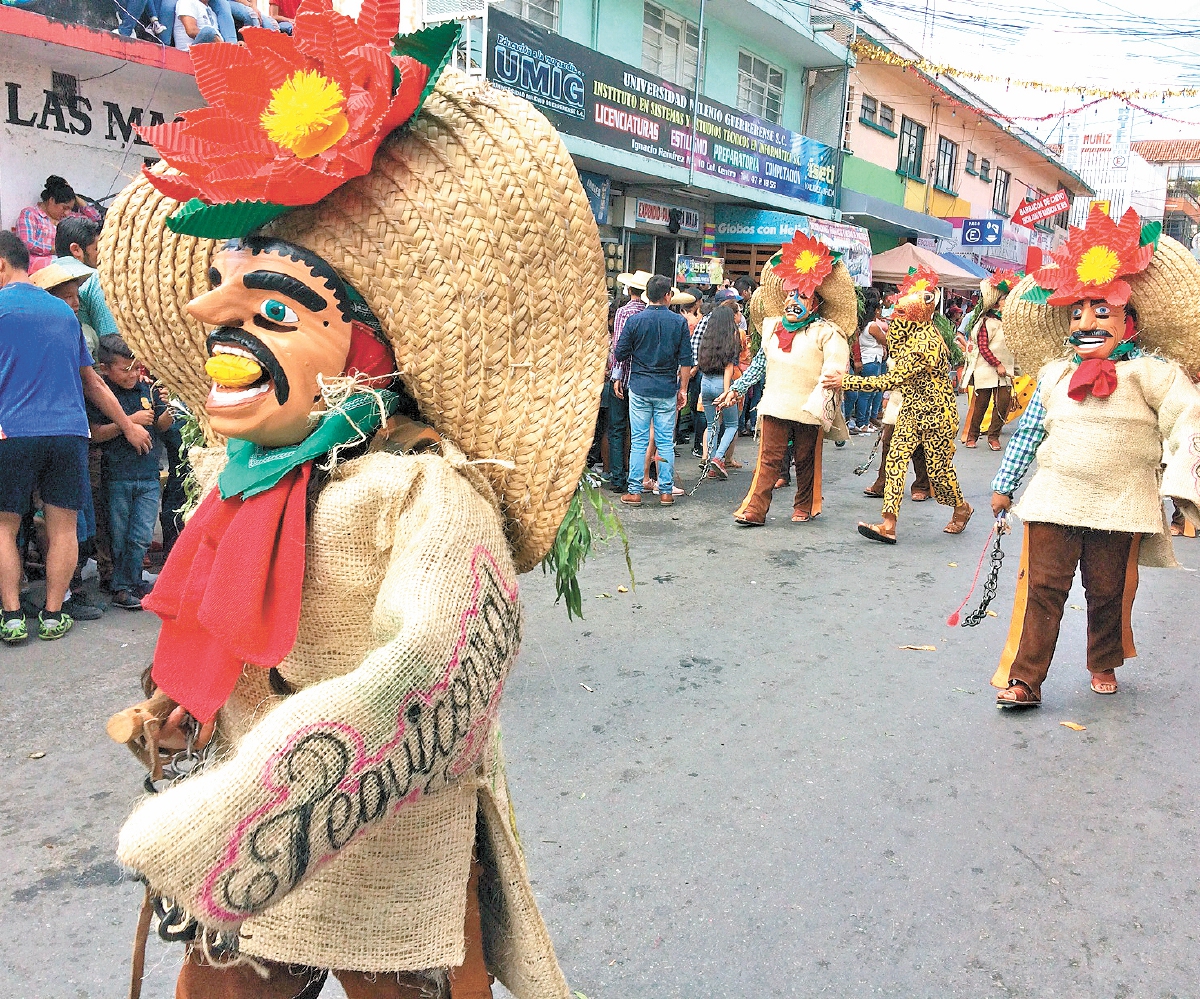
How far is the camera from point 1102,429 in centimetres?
411

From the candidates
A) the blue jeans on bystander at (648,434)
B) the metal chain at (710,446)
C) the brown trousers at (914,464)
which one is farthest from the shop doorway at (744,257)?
the blue jeans on bystander at (648,434)

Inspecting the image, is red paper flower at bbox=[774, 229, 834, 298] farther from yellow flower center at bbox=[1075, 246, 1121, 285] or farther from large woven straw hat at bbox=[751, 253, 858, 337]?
yellow flower center at bbox=[1075, 246, 1121, 285]

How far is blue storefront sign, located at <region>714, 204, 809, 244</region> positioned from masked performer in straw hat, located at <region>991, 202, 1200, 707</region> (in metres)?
12.4

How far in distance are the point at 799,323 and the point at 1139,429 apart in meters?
3.62

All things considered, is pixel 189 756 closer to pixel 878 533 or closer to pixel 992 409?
pixel 878 533

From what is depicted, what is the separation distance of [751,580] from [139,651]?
349cm

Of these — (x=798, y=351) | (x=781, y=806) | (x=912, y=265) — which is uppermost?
(x=912, y=265)

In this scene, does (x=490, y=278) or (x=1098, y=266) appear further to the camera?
(x=1098, y=266)

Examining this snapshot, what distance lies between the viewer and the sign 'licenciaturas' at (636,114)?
34.2 ft

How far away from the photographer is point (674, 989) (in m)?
2.48

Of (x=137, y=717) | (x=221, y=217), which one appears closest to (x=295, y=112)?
(x=221, y=217)

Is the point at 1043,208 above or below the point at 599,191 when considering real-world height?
above

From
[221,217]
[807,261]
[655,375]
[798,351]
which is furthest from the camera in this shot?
[655,375]

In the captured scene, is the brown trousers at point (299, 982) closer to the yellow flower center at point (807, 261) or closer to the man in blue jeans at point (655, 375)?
the yellow flower center at point (807, 261)
